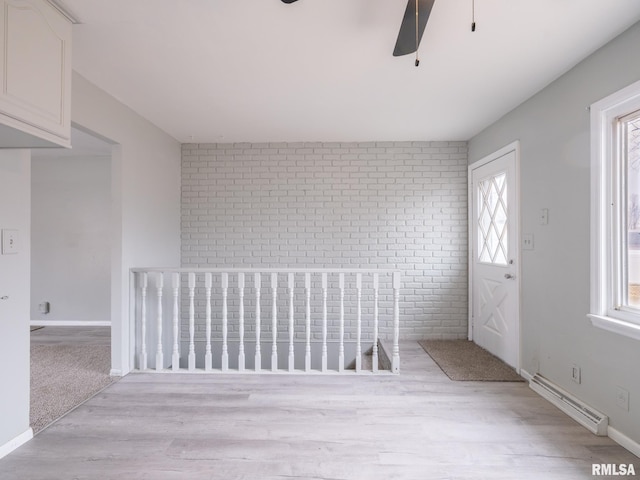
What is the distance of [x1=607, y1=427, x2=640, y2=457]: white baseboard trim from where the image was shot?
6.22 feet

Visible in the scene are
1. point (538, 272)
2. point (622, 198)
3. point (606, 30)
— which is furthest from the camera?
point (538, 272)

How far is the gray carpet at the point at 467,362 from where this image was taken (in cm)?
298

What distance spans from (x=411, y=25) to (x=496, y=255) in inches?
106

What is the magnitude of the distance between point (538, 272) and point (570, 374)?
787 mm

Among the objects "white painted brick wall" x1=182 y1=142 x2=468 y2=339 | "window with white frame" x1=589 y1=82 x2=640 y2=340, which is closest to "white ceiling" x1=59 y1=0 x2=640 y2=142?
"window with white frame" x1=589 y1=82 x2=640 y2=340

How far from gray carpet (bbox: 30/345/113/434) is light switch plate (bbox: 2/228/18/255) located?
1.15m

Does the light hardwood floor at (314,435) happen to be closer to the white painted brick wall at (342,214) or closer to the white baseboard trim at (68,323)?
the white painted brick wall at (342,214)

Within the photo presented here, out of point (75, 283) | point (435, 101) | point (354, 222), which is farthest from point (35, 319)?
point (435, 101)

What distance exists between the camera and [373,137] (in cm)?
403

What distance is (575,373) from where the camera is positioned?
238 cm

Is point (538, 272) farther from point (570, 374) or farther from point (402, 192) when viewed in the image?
point (402, 192)

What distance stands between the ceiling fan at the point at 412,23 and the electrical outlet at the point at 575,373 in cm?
236

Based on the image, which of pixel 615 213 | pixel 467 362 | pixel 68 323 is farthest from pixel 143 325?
pixel 615 213

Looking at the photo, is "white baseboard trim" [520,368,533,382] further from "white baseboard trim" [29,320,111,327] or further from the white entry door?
"white baseboard trim" [29,320,111,327]
